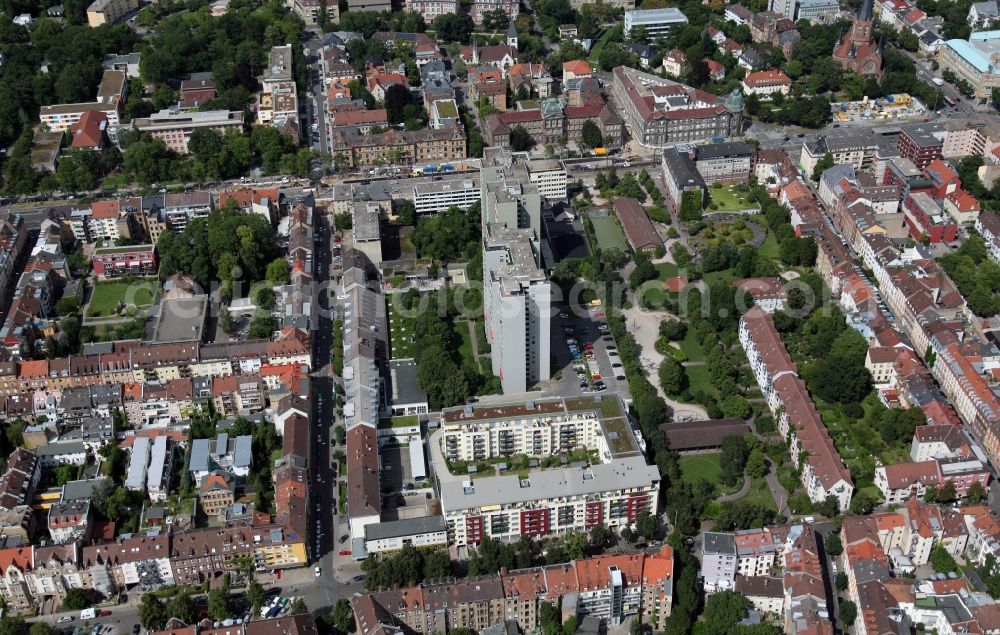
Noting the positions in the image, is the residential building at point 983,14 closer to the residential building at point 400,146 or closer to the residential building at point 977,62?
the residential building at point 977,62

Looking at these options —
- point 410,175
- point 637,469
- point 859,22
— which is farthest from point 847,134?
point 637,469

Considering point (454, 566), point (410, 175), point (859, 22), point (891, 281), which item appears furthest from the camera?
point (859, 22)

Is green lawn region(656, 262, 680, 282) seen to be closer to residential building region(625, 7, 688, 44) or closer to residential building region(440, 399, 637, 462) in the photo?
residential building region(440, 399, 637, 462)

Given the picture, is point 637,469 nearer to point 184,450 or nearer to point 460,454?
point 460,454

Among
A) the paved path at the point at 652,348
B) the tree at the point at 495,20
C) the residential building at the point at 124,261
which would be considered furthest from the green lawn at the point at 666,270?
the tree at the point at 495,20

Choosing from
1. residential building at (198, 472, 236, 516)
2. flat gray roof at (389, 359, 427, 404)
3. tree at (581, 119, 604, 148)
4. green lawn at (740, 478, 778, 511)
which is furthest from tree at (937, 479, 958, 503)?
tree at (581, 119, 604, 148)

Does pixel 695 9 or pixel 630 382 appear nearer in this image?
pixel 630 382

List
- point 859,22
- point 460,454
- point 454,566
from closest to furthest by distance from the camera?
point 454,566 < point 460,454 < point 859,22
